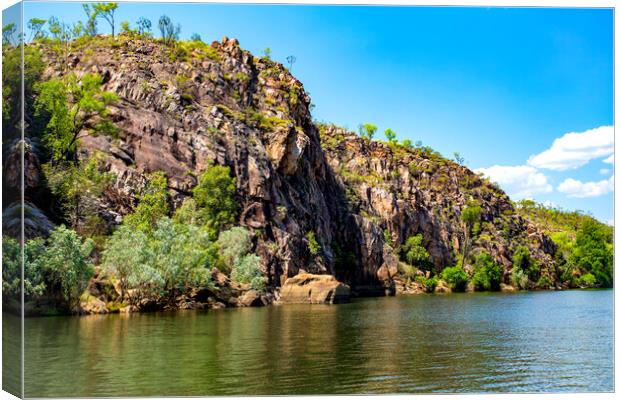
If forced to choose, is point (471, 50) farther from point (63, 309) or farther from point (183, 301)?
point (183, 301)

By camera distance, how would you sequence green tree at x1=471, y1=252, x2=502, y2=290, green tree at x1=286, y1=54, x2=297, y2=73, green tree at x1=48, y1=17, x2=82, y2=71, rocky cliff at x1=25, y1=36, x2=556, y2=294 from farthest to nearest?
1. green tree at x1=471, y1=252, x2=502, y2=290
2. green tree at x1=286, y1=54, x2=297, y2=73
3. green tree at x1=48, y1=17, x2=82, y2=71
4. rocky cliff at x1=25, y1=36, x2=556, y2=294

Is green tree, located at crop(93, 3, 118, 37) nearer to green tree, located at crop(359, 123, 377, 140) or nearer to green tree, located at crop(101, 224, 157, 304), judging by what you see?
green tree, located at crop(101, 224, 157, 304)

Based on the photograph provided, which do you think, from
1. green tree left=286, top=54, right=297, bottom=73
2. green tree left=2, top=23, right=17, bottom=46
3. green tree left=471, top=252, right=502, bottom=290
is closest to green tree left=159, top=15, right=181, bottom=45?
green tree left=286, top=54, right=297, bottom=73

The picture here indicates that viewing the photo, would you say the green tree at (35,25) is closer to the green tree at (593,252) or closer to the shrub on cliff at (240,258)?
the shrub on cliff at (240,258)

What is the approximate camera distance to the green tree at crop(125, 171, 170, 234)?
199 feet

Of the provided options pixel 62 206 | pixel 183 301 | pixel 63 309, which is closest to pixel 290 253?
pixel 183 301

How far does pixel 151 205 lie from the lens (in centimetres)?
6669

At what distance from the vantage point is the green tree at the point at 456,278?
114 meters

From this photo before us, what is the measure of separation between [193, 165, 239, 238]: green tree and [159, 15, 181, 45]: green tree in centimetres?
3012

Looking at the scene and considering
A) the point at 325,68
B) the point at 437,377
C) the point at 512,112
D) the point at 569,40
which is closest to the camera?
the point at 437,377

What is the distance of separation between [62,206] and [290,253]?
Answer: 31.3m

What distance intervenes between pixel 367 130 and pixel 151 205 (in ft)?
295

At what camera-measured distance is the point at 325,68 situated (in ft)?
91.5

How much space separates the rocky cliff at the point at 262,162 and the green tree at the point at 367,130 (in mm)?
16806
